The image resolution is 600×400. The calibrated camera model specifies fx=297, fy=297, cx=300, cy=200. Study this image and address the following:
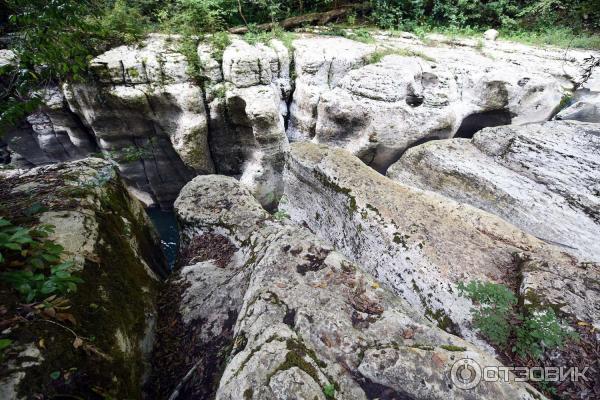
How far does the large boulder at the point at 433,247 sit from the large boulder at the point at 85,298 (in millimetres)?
4034

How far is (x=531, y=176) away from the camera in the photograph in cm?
747

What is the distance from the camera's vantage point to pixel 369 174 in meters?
7.16

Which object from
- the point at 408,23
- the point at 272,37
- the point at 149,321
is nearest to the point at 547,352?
the point at 149,321

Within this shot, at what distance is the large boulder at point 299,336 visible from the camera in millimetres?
3004

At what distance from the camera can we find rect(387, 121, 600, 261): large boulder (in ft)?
22.0

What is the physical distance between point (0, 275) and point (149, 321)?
7.78 ft

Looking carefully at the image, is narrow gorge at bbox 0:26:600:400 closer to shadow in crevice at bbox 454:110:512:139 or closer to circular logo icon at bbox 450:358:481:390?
circular logo icon at bbox 450:358:481:390

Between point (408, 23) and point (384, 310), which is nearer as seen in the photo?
point (384, 310)

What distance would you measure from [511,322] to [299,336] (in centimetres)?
353

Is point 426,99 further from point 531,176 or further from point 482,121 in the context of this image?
point 531,176

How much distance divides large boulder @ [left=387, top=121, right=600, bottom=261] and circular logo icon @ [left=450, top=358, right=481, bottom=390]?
533cm

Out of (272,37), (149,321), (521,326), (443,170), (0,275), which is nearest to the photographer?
(0,275)

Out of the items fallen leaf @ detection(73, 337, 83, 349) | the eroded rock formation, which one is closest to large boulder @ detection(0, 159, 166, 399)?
fallen leaf @ detection(73, 337, 83, 349)

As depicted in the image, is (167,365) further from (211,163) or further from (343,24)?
(343,24)
